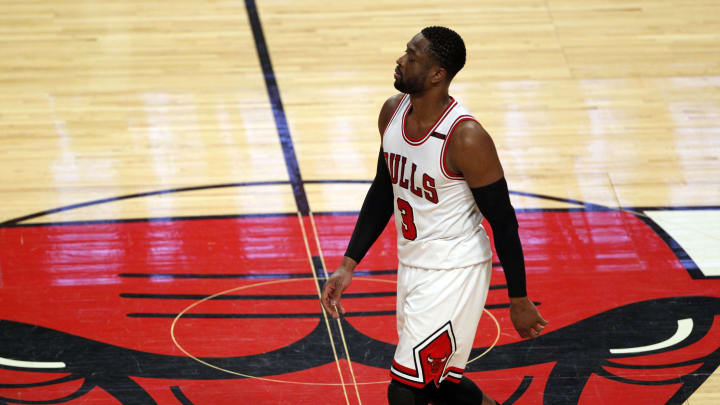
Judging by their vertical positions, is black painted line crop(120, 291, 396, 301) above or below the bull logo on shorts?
below

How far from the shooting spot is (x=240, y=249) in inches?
202

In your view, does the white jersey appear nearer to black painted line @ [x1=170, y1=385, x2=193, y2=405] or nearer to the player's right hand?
the player's right hand

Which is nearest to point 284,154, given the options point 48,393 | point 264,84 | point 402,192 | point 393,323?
point 264,84

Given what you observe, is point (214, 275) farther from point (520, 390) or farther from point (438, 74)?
point (438, 74)

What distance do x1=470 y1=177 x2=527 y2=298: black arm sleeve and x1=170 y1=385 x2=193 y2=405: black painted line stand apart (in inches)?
59.2

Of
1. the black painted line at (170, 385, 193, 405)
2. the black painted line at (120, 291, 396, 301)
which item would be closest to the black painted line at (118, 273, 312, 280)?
the black painted line at (120, 291, 396, 301)

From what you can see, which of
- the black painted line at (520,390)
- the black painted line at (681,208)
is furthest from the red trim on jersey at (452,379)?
the black painted line at (681,208)

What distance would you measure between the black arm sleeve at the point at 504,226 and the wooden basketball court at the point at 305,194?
40.8 inches

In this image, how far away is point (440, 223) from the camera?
3.09m

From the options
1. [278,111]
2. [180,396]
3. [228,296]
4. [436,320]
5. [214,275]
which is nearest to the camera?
[436,320]

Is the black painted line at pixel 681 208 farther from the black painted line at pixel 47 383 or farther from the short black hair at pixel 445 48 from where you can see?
the black painted line at pixel 47 383

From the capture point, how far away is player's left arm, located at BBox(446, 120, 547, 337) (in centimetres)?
295

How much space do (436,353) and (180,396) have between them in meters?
1.30

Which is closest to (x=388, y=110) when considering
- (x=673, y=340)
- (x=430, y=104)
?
(x=430, y=104)
